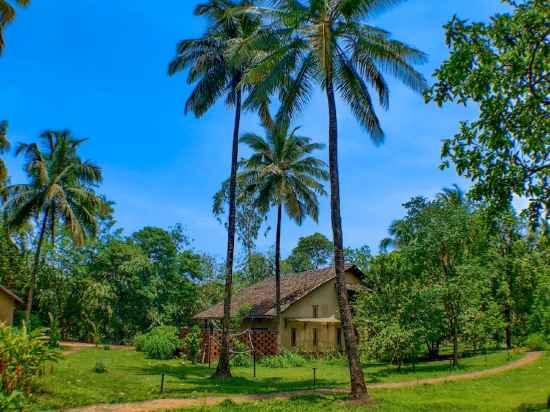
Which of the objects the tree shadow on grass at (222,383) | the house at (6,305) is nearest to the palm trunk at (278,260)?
the tree shadow on grass at (222,383)

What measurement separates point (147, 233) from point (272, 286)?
593 inches

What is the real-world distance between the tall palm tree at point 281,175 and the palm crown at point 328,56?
12.8 metres

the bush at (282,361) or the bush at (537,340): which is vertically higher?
the bush at (537,340)

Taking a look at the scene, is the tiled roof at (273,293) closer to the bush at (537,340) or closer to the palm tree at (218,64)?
the palm tree at (218,64)

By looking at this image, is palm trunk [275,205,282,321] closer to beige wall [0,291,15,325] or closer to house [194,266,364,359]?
house [194,266,364,359]

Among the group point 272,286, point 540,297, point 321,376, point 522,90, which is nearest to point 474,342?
point 321,376

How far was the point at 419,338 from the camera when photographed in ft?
80.2

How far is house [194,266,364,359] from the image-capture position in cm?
3372

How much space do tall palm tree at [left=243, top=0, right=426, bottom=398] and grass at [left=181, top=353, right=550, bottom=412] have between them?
156 cm

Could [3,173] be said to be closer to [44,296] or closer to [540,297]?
[540,297]

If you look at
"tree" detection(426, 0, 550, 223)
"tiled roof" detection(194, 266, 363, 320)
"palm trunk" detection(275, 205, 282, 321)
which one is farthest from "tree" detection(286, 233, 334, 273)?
"tree" detection(426, 0, 550, 223)

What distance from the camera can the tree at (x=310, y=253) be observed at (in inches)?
2788

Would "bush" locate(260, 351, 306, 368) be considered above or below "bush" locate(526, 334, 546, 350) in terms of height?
below

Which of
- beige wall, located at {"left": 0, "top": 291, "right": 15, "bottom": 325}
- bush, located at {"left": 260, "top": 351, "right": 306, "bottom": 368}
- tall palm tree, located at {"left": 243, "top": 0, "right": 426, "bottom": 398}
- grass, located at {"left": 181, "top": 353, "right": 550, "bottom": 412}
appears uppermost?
tall palm tree, located at {"left": 243, "top": 0, "right": 426, "bottom": 398}
